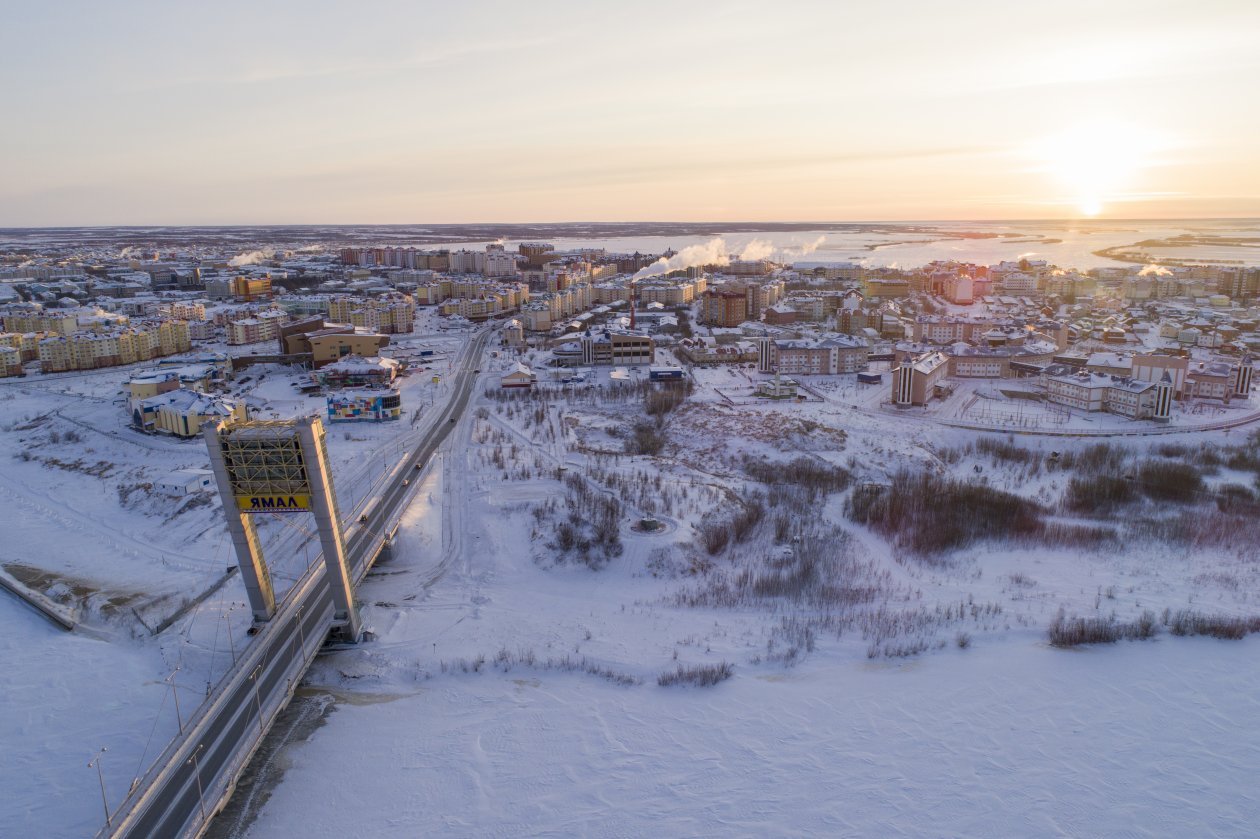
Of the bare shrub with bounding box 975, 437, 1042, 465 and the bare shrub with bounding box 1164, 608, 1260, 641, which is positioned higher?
the bare shrub with bounding box 1164, 608, 1260, 641

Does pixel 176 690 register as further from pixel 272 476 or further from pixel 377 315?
pixel 377 315

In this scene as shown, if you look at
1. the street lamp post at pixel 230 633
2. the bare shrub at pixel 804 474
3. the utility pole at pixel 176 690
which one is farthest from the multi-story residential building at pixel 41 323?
the bare shrub at pixel 804 474

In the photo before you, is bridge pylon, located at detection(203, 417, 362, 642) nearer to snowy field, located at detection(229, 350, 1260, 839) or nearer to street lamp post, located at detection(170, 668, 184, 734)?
street lamp post, located at detection(170, 668, 184, 734)

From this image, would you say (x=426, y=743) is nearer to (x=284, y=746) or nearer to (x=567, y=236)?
(x=284, y=746)

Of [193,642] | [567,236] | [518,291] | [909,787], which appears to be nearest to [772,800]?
[909,787]

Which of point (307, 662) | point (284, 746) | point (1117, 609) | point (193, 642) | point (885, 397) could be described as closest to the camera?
point (284, 746)

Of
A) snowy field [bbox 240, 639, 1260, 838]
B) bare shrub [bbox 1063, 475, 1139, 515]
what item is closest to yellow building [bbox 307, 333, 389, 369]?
snowy field [bbox 240, 639, 1260, 838]

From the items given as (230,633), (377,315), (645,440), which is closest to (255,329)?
(377,315)

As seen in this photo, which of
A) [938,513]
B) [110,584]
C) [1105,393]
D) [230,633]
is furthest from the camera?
[1105,393]
